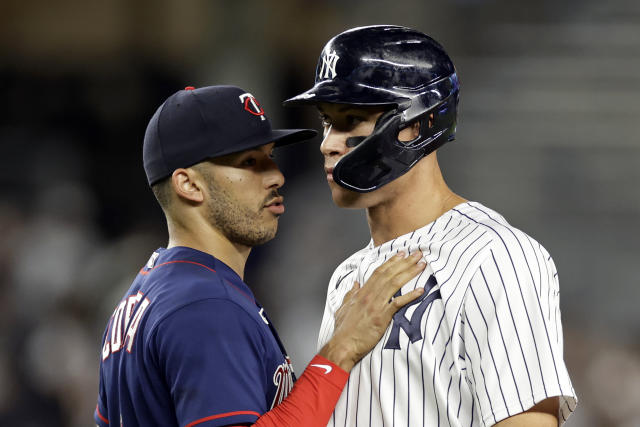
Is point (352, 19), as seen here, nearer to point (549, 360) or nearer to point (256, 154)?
point (256, 154)

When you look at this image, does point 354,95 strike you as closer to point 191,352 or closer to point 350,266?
point 350,266

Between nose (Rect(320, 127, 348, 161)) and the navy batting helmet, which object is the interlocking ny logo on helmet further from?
nose (Rect(320, 127, 348, 161))

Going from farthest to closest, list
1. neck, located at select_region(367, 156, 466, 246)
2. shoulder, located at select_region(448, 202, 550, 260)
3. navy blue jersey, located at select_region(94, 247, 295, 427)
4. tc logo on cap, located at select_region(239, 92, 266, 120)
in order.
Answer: tc logo on cap, located at select_region(239, 92, 266, 120)
neck, located at select_region(367, 156, 466, 246)
navy blue jersey, located at select_region(94, 247, 295, 427)
shoulder, located at select_region(448, 202, 550, 260)

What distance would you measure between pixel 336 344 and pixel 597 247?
17.3 feet

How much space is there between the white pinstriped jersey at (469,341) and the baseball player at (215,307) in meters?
0.07

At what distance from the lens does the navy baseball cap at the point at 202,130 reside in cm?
267

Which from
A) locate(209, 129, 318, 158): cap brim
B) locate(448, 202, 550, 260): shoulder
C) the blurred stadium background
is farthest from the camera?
the blurred stadium background

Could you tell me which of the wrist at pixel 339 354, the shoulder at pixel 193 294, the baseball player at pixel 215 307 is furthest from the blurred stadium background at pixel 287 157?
the wrist at pixel 339 354

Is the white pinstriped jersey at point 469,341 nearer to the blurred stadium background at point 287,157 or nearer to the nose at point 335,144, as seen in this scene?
the nose at point 335,144

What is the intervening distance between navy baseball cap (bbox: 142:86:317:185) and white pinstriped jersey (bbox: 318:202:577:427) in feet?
2.22

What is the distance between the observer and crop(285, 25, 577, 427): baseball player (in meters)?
2.04

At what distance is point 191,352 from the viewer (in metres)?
2.32

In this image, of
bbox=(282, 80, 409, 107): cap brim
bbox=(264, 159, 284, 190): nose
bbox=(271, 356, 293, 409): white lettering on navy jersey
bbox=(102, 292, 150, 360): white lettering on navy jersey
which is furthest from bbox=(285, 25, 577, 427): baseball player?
bbox=(102, 292, 150, 360): white lettering on navy jersey

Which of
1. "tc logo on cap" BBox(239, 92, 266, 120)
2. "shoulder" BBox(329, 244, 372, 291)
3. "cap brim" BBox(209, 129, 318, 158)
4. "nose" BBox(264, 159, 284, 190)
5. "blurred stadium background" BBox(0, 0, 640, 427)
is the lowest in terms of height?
"blurred stadium background" BBox(0, 0, 640, 427)
